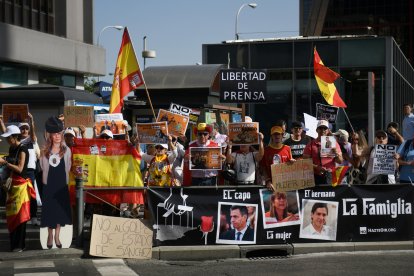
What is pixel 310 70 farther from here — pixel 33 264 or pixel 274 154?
pixel 33 264

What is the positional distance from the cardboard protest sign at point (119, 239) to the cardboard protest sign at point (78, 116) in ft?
10.5

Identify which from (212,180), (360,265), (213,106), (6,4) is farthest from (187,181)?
(6,4)

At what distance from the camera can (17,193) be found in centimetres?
1135

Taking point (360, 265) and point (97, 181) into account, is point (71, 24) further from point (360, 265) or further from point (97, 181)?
point (360, 265)

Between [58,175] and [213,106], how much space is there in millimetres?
9685

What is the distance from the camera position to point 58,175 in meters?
11.7

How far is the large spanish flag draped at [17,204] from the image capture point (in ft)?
37.0

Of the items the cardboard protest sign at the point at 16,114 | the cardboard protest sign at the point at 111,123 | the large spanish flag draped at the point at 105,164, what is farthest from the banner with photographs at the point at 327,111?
the cardboard protest sign at the point at 16,114

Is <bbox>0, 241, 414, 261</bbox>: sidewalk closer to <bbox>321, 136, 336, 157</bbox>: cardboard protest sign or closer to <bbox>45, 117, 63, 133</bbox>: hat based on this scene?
<bbox>321, 136, 336, 157</bbox>: cardboard protest sign

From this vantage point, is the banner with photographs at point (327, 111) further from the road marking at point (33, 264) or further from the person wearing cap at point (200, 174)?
the road marking at point (33, 264)

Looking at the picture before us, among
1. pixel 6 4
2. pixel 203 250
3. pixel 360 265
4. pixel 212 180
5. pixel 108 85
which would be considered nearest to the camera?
pixel 360 265

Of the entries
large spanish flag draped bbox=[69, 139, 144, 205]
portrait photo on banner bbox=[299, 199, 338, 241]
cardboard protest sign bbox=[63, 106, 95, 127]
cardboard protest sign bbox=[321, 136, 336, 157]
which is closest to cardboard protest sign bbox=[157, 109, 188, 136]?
large spanish flag draped bbox=[69, 139, 144, 205]

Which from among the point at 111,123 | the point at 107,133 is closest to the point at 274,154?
the point at 107,133

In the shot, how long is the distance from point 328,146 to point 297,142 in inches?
48.6
